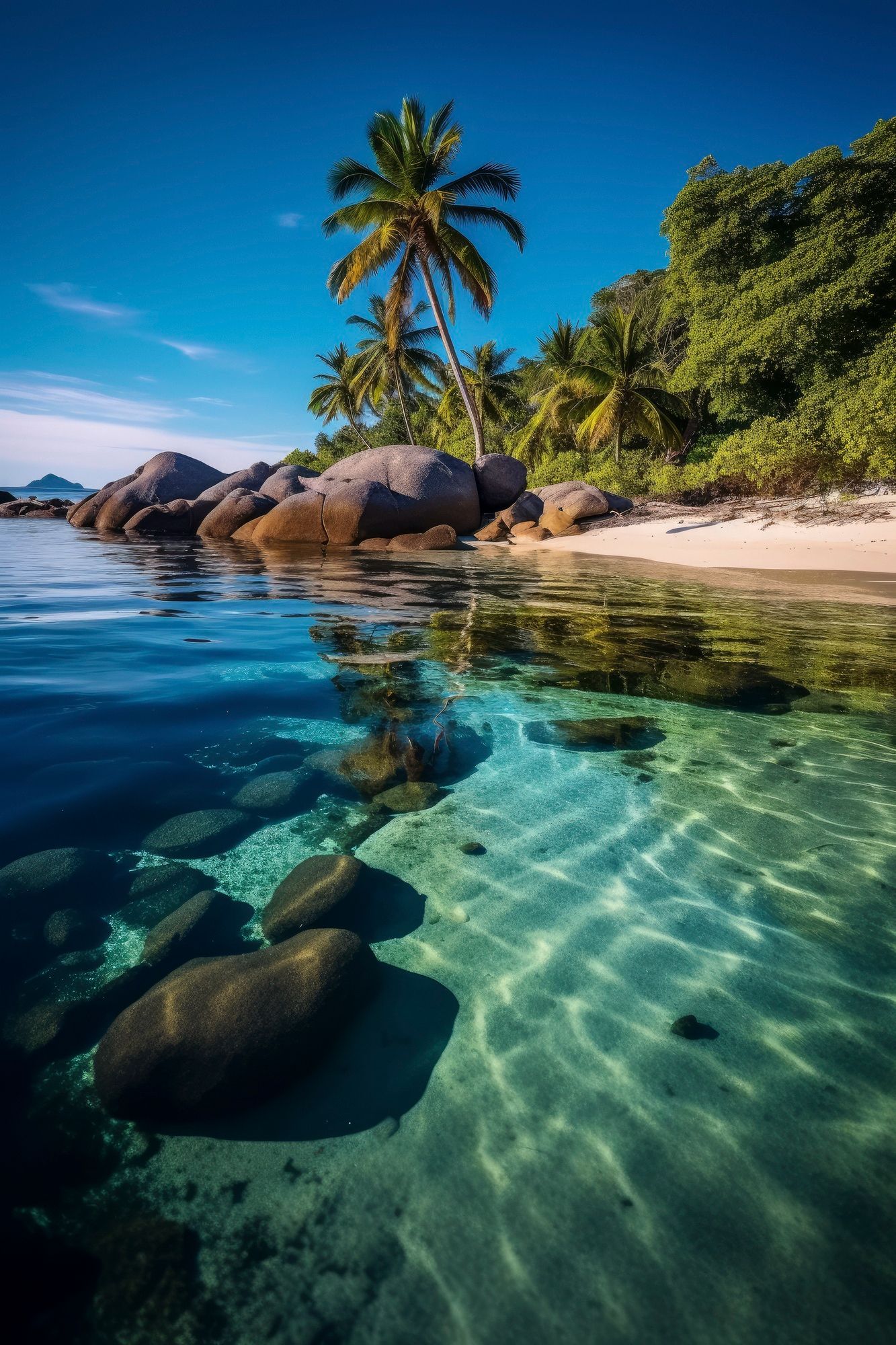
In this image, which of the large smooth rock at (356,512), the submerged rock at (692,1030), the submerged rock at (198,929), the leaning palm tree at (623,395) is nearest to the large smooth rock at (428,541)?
the large smooth rock at (356,512)

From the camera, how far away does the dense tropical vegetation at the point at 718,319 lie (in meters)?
13.2

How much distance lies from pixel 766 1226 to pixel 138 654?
15.2 feet

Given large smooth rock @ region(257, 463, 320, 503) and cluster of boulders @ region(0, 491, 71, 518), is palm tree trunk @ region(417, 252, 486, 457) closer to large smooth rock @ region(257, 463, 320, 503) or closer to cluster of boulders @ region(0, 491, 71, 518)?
large smooth rock @ region(257, 463, 320, 503)

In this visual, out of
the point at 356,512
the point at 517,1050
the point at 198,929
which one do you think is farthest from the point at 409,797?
the point at 356,512

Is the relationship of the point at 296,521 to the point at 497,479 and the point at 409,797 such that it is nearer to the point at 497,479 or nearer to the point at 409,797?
the point at 497,479

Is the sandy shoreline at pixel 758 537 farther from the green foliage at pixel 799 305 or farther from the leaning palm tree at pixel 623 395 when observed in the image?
the leaning palm tree at pixel 623 395

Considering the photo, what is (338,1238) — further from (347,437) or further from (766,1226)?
(347,437)

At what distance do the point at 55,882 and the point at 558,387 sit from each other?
985 inches

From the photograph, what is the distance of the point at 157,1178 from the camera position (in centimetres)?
108

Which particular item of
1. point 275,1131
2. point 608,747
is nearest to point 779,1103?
point 275,1131

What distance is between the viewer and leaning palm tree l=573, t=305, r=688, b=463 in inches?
793

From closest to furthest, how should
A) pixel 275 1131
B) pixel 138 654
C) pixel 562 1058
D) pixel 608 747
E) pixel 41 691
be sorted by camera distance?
pixel 275 1131 < pixel 562 1058 < pixel 608 747 < pixel 41 691 < pixel 138 654

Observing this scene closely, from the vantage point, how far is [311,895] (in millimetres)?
1765

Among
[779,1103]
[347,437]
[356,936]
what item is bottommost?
[779,1103]
